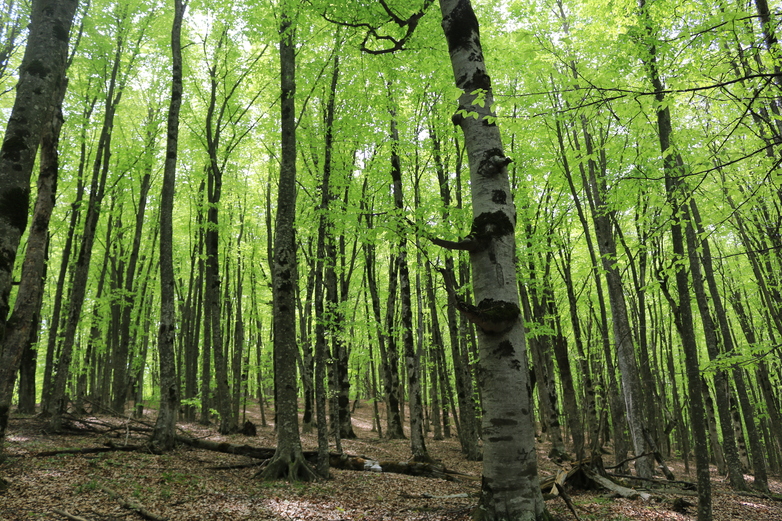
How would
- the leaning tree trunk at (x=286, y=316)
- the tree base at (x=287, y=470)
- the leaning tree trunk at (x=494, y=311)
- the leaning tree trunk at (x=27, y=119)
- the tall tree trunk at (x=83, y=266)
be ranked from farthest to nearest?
1. the tall tree trunk at (x=83, y=266)
2. the leaning tree trunk at (x=286, y=316)
3. the tree base at (x=287, y=470)
4. the leaning tree trunk at (x=27, y=119)
5. the leaning tree trunk at (x=494, y=311)

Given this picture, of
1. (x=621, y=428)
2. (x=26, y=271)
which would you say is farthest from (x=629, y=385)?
(x=26, y=271)

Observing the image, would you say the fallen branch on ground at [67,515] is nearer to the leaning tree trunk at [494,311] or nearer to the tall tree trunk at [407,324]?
the leaning tree trunk at [494,311]

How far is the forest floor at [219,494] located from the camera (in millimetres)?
5309

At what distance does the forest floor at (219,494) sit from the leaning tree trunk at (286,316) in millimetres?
458

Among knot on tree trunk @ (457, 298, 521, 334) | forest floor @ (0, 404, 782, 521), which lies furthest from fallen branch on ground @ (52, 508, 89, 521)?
knot on tree trunk @ (457, 298, 521, 334)

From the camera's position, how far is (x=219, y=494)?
641 cm

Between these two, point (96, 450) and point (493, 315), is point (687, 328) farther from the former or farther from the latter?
point (96, 450)

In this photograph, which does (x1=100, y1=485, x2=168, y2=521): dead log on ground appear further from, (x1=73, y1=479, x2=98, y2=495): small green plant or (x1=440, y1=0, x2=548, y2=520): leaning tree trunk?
(x1=440, y1=0, x2=548, y2=520): leaning tree trunk

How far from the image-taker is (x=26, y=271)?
668 centimetres

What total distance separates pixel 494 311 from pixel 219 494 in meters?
5.43

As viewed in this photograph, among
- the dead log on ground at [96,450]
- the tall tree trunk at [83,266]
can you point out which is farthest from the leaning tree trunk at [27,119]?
the tall tree trunk at [83,266]

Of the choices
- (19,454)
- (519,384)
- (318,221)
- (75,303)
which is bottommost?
(19,454)

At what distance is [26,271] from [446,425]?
65.2ft

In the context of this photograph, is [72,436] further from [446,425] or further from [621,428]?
[446,425]
